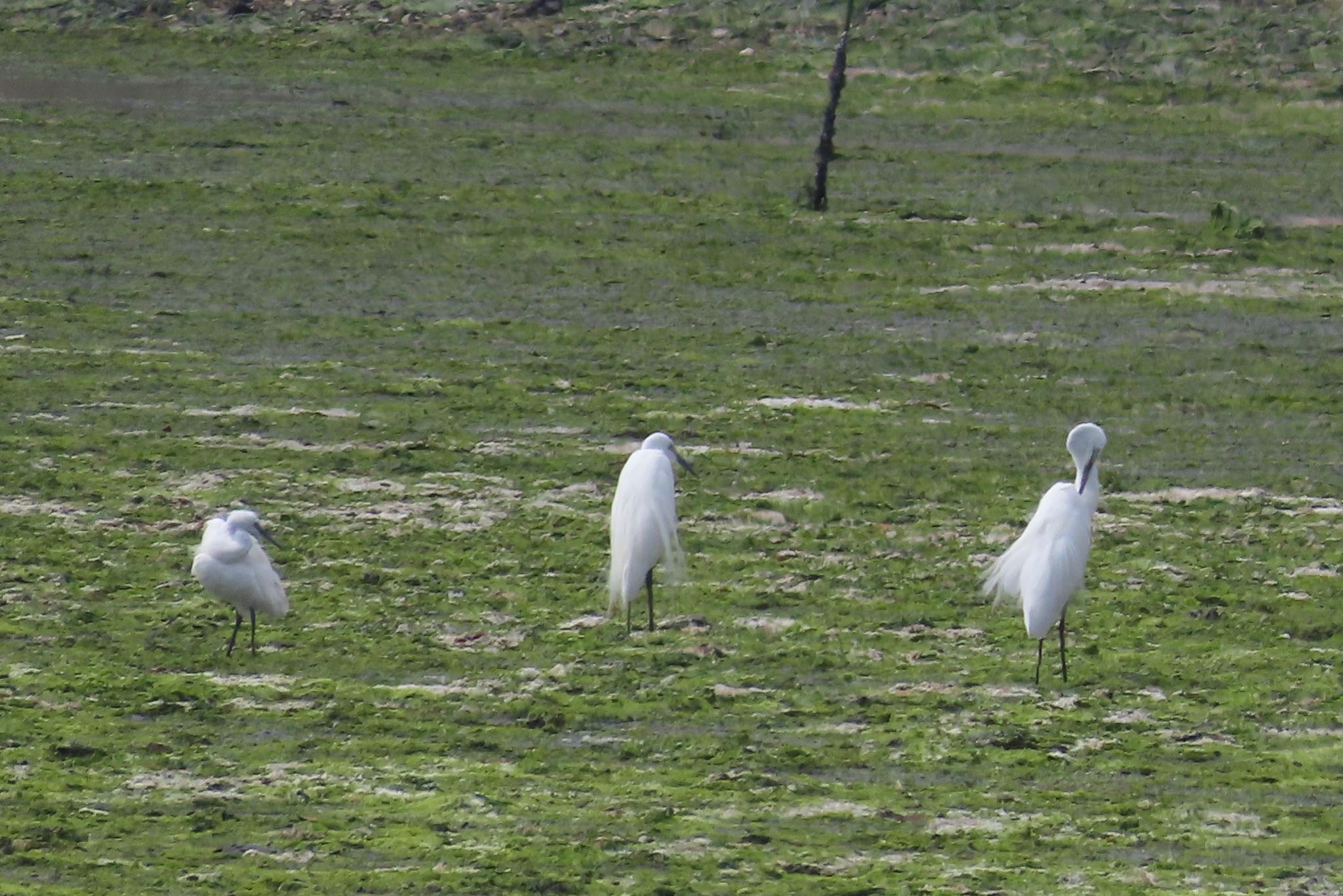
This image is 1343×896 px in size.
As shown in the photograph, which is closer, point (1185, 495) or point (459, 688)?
point (459, 688)

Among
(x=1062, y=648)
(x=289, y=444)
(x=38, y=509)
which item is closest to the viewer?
(x=1062, y=648)

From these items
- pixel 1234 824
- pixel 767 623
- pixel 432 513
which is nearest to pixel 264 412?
pixel 432 513

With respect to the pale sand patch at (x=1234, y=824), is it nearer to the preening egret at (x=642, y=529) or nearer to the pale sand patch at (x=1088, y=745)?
the pale sand patch at (x=1088, y=745)

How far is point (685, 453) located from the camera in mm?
15211

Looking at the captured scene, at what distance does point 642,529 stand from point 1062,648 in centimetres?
227

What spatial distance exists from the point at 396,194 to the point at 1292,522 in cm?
1287

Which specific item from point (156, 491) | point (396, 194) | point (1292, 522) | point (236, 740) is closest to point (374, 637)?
point (236, 740)

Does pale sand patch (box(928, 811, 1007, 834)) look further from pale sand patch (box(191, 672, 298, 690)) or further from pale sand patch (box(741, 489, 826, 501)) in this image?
pale sand patch (box(741, 489, 826, 501))

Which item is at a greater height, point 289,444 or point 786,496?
point 289,444

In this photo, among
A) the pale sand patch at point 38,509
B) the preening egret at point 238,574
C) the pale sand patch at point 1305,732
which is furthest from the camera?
the pale sand patch at point 38,509

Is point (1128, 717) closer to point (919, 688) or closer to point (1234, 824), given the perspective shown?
point (919, 688)

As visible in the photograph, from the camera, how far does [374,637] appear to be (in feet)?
37.2

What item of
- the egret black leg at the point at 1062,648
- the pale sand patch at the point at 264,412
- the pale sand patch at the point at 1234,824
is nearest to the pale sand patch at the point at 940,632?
the egret black leg at the point at 1062,648

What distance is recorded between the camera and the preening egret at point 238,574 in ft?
35.3
